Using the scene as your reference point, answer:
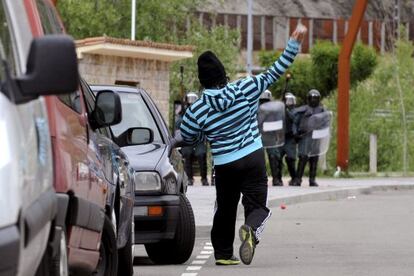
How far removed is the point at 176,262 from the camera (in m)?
15.2

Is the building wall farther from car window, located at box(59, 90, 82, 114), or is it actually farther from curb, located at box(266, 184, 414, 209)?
car window, located at box(59, 90, 82, 114)

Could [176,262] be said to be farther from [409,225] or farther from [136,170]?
[409,225]

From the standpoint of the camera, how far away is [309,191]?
30156 millimetres

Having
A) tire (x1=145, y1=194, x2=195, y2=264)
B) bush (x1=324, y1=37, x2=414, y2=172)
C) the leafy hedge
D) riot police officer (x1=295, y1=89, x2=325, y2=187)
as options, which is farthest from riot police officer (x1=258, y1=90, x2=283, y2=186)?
the leafy hedge

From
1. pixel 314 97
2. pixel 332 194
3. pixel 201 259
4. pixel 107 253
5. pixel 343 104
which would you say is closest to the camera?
pixel 107 253

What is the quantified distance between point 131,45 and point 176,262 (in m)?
22.7

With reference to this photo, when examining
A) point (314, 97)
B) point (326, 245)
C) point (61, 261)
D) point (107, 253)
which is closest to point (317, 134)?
point (314, 97)

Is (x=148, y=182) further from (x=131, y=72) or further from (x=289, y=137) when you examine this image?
(x=131, y=72)

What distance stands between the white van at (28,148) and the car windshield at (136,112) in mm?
7950

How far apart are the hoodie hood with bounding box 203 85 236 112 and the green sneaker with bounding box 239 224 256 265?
3.56ft

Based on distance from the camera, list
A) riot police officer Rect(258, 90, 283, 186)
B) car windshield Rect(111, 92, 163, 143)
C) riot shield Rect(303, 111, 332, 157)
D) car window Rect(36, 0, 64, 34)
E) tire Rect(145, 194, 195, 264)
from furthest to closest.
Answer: riot shield Rect(303, 111, 332, 157) → riot police officer Rect(258, 90, 283, 186) → car windshield Rect(111, 92, 163, 143) → tire Rect(145, 194, 195, 264) → car window Rect(36, 0, 64, 34)

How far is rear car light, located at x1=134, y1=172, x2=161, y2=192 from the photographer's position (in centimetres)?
1441

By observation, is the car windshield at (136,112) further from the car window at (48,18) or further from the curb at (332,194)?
the curb at (332,194)

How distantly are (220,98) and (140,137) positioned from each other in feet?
2.66
